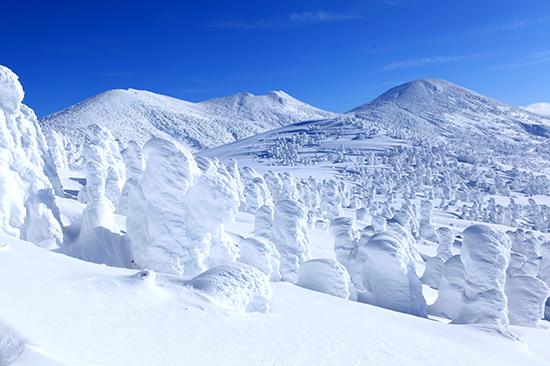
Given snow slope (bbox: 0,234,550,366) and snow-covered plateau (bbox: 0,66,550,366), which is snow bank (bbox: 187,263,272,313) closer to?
snow-covered plateau (bbox: 0,66,550,366)

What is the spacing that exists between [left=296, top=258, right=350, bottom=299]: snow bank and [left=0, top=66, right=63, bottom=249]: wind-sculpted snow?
696cm

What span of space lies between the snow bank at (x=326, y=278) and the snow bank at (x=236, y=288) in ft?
14.2

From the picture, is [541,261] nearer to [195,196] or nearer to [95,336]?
[195,196]

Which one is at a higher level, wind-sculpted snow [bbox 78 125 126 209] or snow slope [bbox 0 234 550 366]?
wind-sculpted snow [bbox 78 125 126 209]

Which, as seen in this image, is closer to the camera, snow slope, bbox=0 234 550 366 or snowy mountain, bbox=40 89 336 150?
snow slope, bbox=0 234 550 366

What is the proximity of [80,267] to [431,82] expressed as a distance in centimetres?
20559

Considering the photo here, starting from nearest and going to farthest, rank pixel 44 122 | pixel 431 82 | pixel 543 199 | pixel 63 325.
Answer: pixel 63 325 < pixel 543 199 < pixel 44 122 < pixel 431 82

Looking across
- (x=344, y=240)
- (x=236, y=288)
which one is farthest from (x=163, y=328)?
(x=344, y=240)

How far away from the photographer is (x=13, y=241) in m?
5.70

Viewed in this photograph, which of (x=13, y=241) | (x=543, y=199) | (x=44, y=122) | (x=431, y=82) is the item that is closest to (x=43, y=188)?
(x=13, y=241)

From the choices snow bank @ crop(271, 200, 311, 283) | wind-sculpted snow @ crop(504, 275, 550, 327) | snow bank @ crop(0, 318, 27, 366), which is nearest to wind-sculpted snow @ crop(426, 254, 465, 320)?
wind-sculpted snow @ crop(504, 275, 550, 327)

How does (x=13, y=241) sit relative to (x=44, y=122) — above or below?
below

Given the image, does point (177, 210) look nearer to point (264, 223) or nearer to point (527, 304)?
point (264, 223)

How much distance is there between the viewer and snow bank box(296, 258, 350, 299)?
10062 mm
